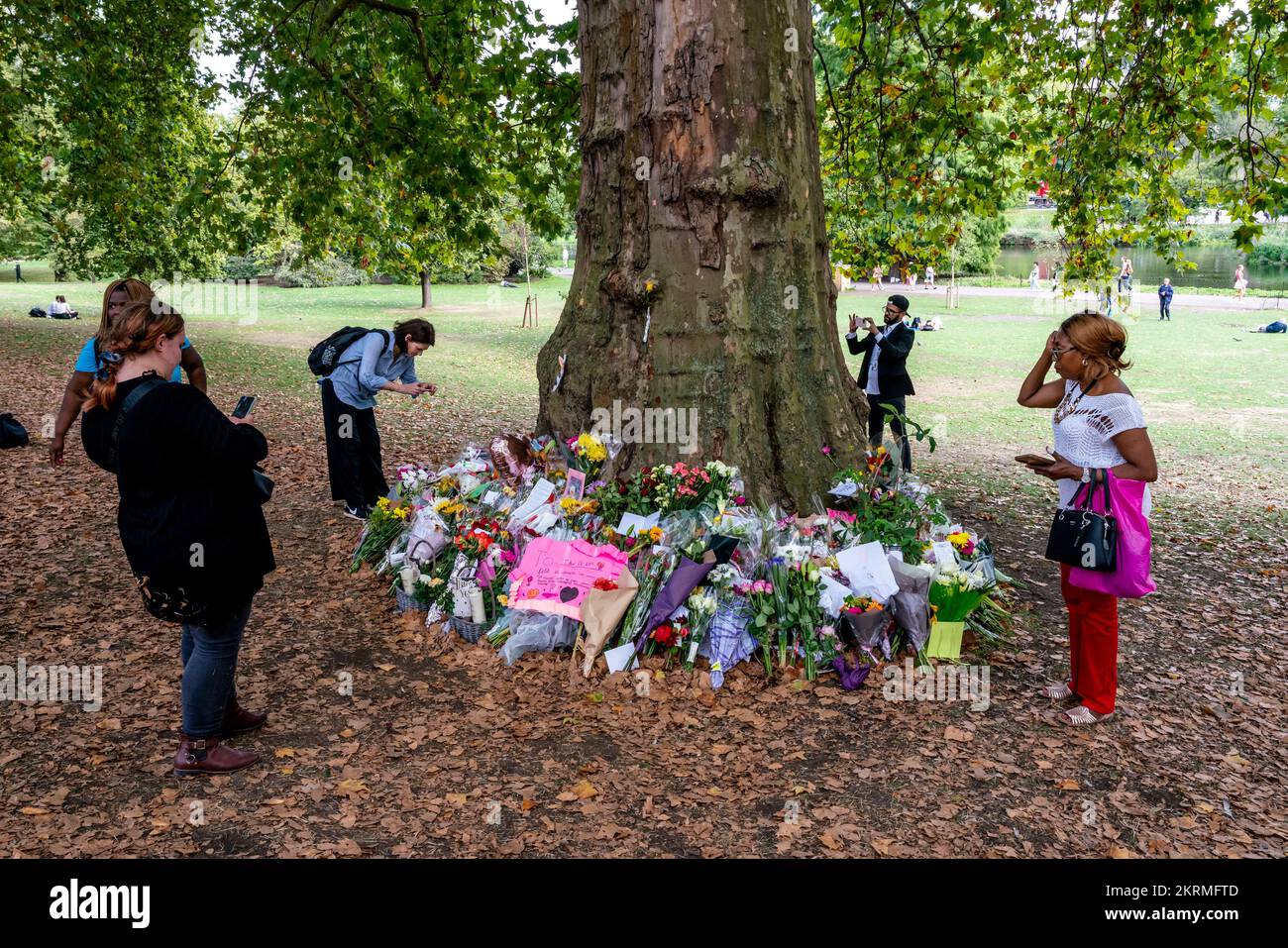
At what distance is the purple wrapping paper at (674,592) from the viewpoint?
4418mm

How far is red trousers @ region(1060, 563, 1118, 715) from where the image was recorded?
388 cm

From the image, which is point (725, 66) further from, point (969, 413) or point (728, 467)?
point (969, 413)

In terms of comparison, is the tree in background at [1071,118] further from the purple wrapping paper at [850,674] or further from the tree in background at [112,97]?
the tree in background at [112,97]

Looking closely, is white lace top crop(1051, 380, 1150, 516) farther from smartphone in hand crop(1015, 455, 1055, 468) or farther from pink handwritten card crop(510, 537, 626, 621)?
pink handwritten card crop(510, 537, 626, 621)

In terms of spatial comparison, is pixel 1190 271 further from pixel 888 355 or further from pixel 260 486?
pixel 260 486

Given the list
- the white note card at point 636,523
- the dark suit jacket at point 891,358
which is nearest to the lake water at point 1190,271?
the dark suit jacket at point 891,358

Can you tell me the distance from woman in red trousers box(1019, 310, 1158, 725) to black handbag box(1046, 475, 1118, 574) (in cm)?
10

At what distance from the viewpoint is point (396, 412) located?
12.7m

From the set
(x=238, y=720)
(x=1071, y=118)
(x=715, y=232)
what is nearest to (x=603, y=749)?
(x=238, y=720)

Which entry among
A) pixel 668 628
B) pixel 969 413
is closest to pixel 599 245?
pixel 668 628

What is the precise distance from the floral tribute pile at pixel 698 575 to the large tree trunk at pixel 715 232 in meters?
0.35

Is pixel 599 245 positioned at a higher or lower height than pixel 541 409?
higher

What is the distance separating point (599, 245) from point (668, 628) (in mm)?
2558

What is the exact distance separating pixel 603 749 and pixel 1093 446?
2472 mm
